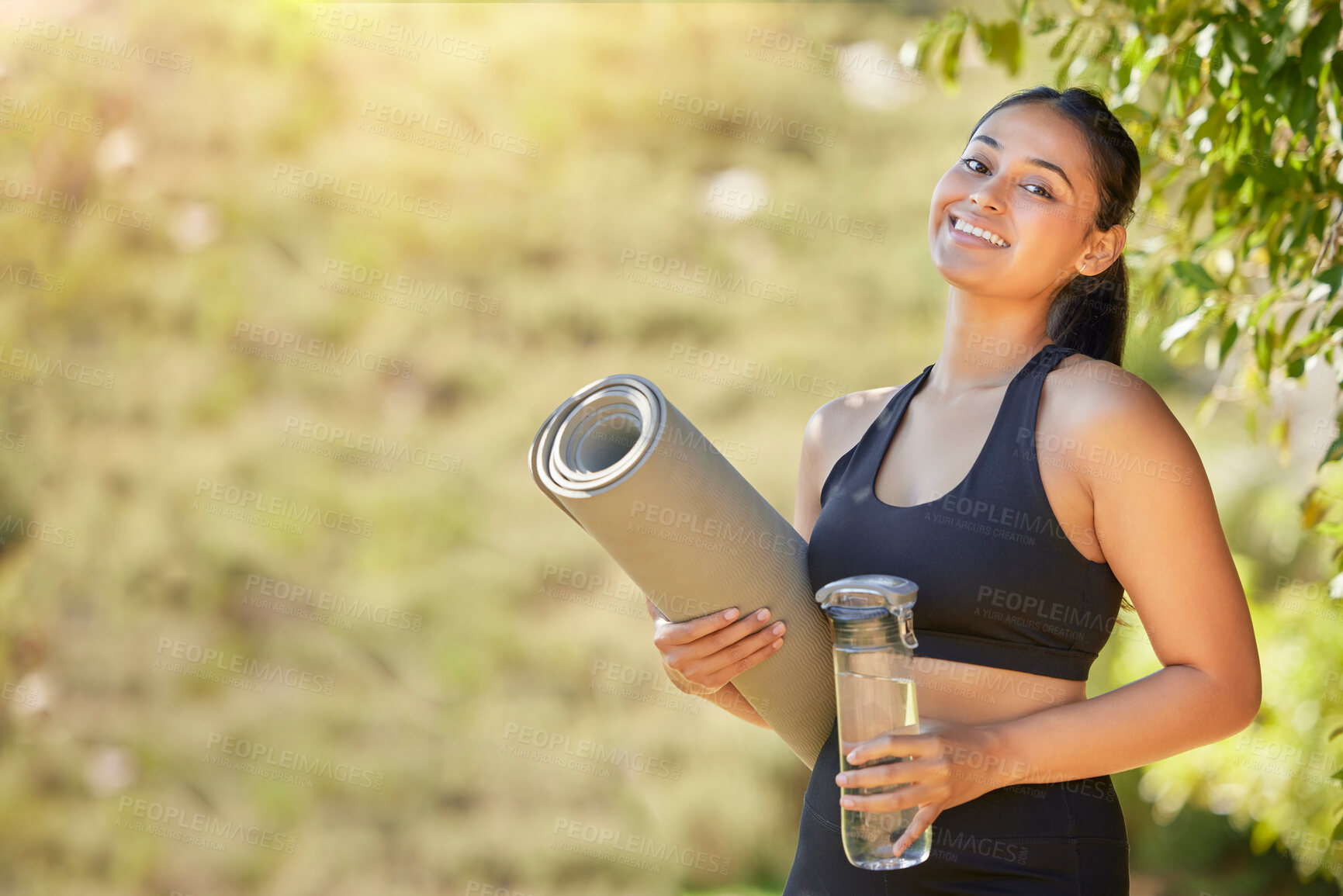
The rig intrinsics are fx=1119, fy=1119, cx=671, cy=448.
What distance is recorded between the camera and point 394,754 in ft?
16.5

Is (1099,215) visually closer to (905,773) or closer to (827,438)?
(827,438)

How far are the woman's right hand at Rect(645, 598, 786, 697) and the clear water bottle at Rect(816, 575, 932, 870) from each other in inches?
4.1

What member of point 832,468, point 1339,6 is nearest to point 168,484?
point 832,468

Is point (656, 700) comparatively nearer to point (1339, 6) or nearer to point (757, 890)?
point (757, 890)

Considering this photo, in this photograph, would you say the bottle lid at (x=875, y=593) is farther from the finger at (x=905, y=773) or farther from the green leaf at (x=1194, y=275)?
the green leaf at (x=1194, y=275)

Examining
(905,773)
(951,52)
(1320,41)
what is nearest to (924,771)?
(905,773)

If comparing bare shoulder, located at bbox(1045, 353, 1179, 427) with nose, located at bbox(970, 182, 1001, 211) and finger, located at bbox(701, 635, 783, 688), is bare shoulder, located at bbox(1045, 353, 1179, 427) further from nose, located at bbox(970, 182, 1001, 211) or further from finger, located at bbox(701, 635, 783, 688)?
finger, located at bbox(701, 635, 783, 688)

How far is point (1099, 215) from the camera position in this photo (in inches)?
52.4

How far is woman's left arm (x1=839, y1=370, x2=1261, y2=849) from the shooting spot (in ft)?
3.52

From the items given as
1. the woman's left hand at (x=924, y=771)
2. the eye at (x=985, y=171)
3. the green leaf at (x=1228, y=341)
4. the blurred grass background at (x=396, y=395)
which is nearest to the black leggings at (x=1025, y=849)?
the woman's left hand at (x=924, y=771)

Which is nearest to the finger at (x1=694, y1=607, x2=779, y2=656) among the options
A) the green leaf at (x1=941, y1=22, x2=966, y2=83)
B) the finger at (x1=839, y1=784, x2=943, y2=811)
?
the finger at (x1=839, y1=784, x2=943, y2=811)

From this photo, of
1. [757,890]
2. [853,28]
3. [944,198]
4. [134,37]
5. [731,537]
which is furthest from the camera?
[853,28]

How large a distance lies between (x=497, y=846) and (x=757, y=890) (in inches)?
45.9

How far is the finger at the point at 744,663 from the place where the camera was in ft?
3.85
